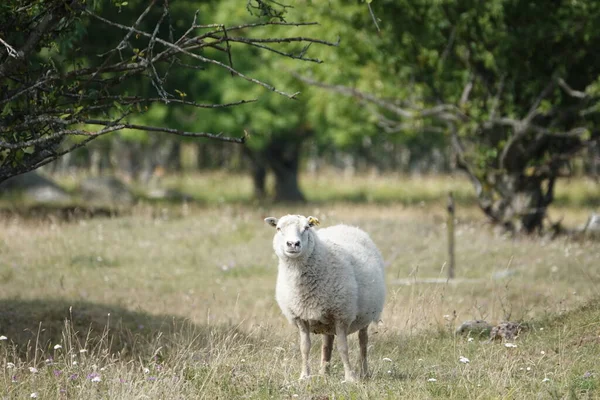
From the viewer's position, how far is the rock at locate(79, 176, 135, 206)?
34344 millimetres

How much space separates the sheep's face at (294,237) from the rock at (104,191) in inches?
1043

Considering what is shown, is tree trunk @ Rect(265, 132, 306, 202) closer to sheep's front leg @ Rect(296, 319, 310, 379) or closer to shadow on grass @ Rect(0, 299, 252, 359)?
shadow on grass @ Rect(0, 299, 252, 359)

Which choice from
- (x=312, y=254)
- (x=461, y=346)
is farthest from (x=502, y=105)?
(x=312, y=254)

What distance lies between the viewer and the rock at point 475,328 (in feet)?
34.4

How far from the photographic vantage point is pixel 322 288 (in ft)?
→ 26.6

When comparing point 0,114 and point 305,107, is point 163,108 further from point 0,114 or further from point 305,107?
point 0,114

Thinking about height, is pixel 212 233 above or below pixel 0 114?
below

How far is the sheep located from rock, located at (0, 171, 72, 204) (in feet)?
85.6

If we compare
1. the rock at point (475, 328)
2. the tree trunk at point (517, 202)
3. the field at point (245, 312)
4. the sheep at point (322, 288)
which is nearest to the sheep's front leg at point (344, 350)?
the sheep at point (322, 288)

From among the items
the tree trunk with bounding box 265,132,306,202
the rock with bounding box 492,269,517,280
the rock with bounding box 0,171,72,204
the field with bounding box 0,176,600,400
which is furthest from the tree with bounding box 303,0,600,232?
the tree trunk with bounding box 265,132,306,202

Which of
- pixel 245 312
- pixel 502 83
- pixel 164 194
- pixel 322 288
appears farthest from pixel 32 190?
pixel 322 288

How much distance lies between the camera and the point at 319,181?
176 ft

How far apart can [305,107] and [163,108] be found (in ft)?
22.7

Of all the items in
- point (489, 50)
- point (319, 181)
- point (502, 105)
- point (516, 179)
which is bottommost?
point (319, 181)
